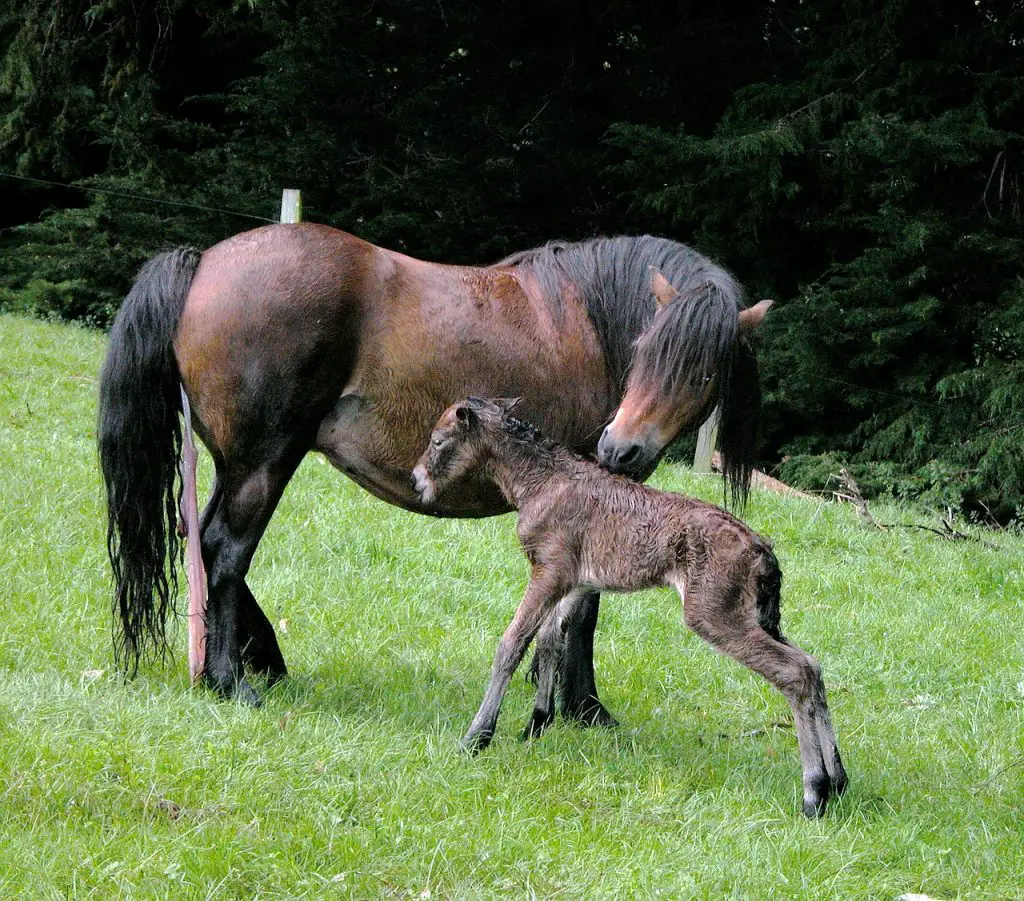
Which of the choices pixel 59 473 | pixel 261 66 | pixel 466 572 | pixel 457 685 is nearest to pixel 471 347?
pixel 457 685

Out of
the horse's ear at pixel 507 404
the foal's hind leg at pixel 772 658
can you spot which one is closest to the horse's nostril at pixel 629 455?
the horse's ear at pixel 507 404

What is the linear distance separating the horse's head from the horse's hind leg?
142cm

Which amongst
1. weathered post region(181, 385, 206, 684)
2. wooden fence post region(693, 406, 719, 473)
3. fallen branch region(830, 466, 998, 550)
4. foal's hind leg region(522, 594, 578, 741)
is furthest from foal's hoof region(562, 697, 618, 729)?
wooden fence post region(693, 406, 719, 473)

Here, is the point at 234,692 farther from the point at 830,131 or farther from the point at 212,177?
the point at 212,177

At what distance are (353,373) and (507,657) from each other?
1.39 metres

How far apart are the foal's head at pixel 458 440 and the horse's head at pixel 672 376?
478 mm

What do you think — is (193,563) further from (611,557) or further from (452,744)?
(611,557)

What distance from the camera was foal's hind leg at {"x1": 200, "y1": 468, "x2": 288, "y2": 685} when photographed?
5.24 m

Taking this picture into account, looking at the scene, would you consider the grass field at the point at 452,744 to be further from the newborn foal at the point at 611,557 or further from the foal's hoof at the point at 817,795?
the newborn foal at the point at 611,557

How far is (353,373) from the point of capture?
4.95m

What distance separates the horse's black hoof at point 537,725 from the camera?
4.88 metres

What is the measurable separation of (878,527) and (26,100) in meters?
12.8

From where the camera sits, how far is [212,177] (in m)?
15.9

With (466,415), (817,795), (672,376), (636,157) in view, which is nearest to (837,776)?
(817,795)
